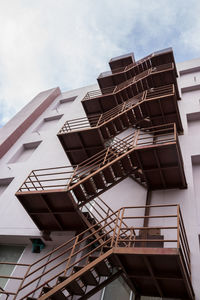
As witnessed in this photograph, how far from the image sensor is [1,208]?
1323 cm

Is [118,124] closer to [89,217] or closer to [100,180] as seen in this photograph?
[100,180]

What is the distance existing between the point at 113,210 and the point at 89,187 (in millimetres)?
2201

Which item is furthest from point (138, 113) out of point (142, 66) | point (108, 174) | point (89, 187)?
point (142, 66)

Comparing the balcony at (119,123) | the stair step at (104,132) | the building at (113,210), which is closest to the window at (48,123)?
the building at (113,210)

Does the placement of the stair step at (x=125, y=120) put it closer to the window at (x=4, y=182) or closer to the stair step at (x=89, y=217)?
the stair step at (x=89, y=217)

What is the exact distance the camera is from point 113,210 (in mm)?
10953

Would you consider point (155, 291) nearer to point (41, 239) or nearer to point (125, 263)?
point (125, 263)

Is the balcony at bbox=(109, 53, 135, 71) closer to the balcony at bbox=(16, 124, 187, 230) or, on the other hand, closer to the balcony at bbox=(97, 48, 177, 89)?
the balcony at bbox=(97, 48, 177, 89)

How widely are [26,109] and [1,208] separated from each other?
1227cm

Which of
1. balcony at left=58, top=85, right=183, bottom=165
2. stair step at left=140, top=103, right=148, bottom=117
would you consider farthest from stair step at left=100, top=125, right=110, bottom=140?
stair step at left=140, top=103, right=148, bottom=117

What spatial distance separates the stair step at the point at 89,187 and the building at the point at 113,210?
43 mm

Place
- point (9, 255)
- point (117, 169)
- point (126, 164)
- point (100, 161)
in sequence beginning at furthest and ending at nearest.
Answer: point (100, 161), point (9, 255), point (126, 164), point (117, 169)

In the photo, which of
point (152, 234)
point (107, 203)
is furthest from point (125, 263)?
point (107, 203)

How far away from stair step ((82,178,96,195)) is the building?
0.14 ft
